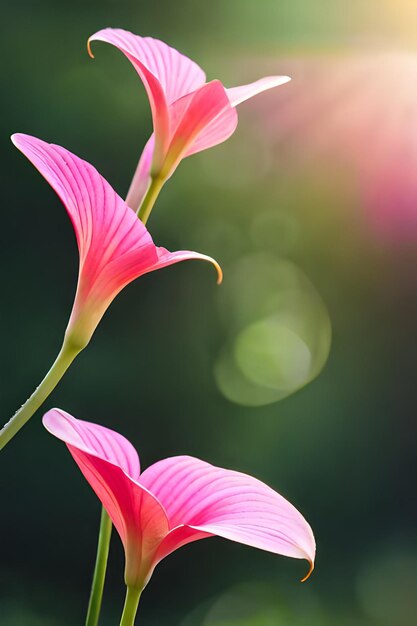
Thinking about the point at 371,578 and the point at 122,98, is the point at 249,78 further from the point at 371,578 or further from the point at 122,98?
the point at 371,578

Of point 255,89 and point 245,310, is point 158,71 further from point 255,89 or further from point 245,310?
point 245,310

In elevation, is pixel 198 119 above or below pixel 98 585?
above

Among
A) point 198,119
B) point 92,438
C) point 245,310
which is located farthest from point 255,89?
point 245,310

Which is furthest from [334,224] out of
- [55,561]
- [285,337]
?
A: [55,561]

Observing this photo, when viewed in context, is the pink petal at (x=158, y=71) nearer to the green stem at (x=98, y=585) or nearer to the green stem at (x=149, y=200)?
the green stem at (x=149, y=200)

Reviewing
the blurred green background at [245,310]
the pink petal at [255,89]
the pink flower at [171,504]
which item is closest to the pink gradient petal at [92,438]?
the pink flower at [171,504]
